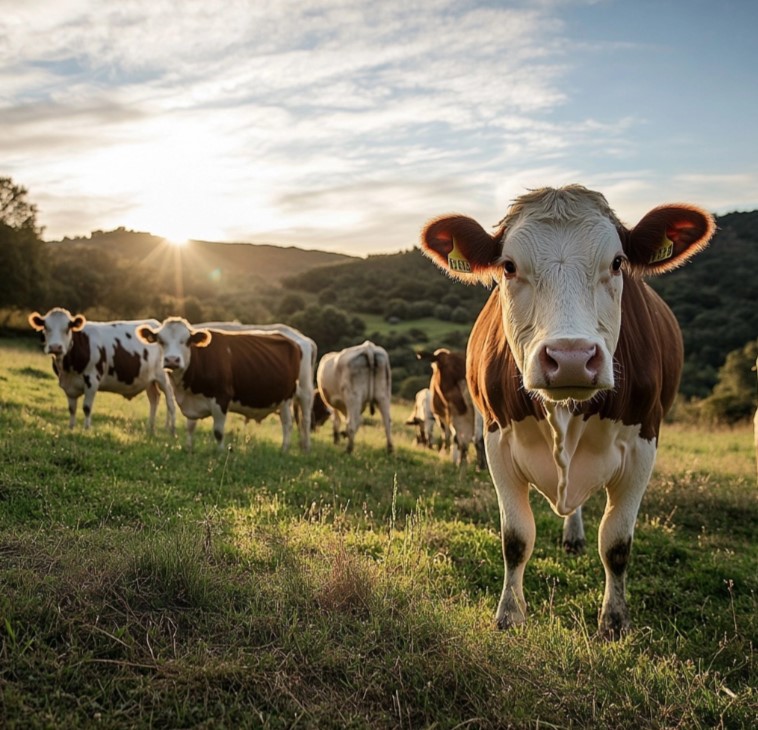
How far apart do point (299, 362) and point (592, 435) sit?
33.0 ft

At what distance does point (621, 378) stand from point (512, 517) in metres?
1.26

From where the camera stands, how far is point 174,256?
7650 cm

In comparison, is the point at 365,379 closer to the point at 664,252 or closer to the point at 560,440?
the point at 560,440

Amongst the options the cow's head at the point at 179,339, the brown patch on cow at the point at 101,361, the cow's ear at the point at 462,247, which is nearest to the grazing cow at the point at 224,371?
the cow's head at the point at 179,339

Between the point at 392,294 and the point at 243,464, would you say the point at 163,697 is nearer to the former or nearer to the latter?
the point at 243,464

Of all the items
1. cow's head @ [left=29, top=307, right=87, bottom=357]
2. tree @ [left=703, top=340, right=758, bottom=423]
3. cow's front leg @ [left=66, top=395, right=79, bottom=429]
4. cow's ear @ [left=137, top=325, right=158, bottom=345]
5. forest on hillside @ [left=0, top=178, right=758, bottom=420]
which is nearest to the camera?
cow's ear @ [left=137, top=325, right=158, bottom=345]

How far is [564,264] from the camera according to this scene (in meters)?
3.98

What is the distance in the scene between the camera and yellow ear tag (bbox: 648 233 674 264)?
4484 mm

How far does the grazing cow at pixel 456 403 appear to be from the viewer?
13.3 meters

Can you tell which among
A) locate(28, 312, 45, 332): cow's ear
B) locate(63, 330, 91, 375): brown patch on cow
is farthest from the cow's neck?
locate(28, 312, 45, 332): cow's ear

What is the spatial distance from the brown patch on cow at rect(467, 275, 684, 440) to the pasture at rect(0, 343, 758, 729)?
52.3 inches

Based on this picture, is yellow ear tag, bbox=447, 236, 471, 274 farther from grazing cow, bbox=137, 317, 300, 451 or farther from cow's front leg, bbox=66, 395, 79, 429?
cow's front leg, bbox=66, 395, 79, 429

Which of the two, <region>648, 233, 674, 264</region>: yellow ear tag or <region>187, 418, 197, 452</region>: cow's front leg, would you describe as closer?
<region>648, 233, 674, 264</region>: yellow ear tag

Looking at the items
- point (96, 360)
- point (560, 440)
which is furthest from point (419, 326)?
point (560, 440)
